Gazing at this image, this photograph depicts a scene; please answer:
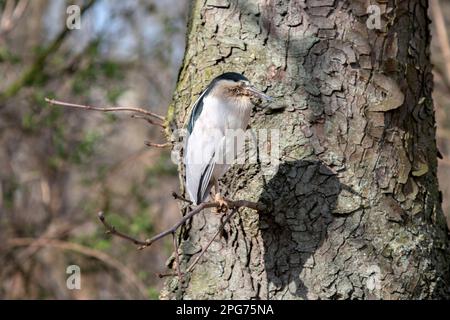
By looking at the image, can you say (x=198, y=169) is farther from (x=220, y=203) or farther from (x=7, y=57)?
(x=7, y=57)

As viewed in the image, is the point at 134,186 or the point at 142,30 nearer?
the point at 134,186

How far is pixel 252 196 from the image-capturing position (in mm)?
2242

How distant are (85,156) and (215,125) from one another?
3349 mm

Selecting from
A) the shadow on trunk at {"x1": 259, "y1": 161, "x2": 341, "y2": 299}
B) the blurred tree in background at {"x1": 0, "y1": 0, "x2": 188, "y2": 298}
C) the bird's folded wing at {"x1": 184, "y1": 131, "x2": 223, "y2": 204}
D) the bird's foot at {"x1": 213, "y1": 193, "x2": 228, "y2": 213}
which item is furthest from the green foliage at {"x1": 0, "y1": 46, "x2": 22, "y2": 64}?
the shadow on trunk at {"x1": 259, "y1": 161, "x2": 341, "y2": 299}

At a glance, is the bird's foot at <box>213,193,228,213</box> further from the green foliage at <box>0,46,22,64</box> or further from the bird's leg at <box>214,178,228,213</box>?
the green foliage at <box>0,46,22,64</box>

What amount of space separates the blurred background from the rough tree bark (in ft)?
8.99

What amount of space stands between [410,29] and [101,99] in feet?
11.2

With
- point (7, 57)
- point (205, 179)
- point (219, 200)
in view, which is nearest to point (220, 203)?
point (219, 200)

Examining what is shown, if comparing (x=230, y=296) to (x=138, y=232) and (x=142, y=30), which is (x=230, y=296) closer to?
(x=138, y=232)

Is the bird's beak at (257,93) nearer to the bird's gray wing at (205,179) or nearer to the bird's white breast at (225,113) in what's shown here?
the bird's white breast at (225,113)

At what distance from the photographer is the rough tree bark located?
218 cm

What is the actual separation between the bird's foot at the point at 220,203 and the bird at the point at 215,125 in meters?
0.02

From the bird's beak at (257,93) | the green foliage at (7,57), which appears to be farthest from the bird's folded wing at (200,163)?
the green foliage at (7,57)
